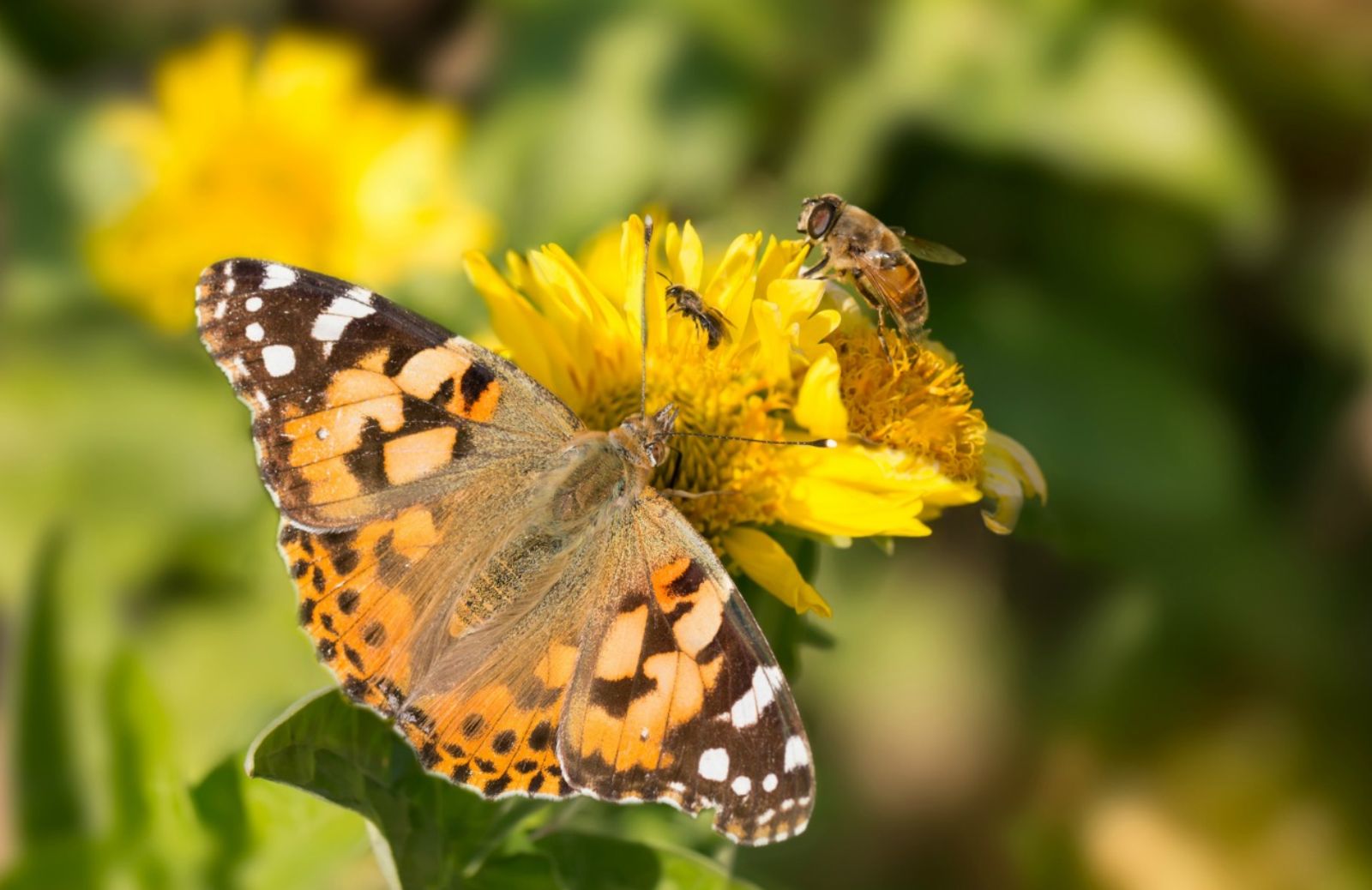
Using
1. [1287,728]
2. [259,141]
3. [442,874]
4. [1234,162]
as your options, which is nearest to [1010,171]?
[1234,162]

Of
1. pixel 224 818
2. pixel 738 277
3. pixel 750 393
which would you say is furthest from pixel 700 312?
pixel 224 818

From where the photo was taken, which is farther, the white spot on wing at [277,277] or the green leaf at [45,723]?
the green leaf at [45,723]

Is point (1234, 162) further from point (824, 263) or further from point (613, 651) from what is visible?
point (613, 651)

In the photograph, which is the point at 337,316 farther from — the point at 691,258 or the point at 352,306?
the point at 691,258

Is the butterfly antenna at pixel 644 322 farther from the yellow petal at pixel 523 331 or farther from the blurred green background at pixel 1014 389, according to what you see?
the blurred green background at pixel 1014 389

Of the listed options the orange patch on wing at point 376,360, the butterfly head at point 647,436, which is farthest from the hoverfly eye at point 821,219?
the orange patch on wing at point 376,360

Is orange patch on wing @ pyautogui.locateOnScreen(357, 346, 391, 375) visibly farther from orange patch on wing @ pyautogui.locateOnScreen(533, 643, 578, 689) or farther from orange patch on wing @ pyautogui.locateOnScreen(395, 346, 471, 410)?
orange patch on wing @ pyautogui.locateOnScreen(533, 643, 578, 689)
